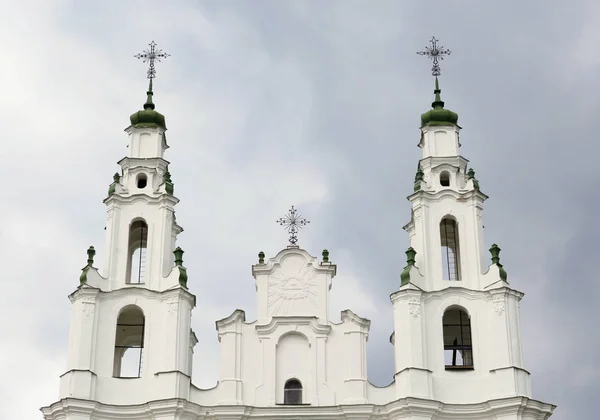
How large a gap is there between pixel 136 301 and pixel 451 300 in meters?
8.43

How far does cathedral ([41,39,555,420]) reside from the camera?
31.0m

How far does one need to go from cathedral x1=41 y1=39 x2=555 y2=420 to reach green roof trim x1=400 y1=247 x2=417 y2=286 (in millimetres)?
38

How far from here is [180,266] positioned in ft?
109

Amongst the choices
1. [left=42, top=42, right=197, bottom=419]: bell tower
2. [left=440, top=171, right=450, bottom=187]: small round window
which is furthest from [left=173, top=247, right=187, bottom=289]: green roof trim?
[left=440, top=171, right=450, bottom=187]: small round window

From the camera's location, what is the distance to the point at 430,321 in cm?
3244

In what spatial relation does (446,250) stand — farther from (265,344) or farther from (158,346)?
(158,346)

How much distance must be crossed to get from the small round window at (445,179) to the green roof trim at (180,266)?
7.73 metres

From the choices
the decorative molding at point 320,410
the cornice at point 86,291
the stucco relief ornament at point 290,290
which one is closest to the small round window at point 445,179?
the stucco relief ornament at point 290,290

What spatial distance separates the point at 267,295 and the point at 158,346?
318 cm

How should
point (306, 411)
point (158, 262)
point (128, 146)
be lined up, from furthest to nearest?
point (128, 146)
point (158, 262)
point (306, 411)

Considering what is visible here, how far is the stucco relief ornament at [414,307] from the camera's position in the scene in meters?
32.2

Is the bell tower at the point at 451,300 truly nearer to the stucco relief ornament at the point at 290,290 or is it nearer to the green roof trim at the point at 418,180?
the green roof trim at the point at 418,180

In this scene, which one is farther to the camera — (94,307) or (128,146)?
(128,146)

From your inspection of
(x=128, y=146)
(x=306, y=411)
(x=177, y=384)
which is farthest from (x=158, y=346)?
(x=128, y=146)
